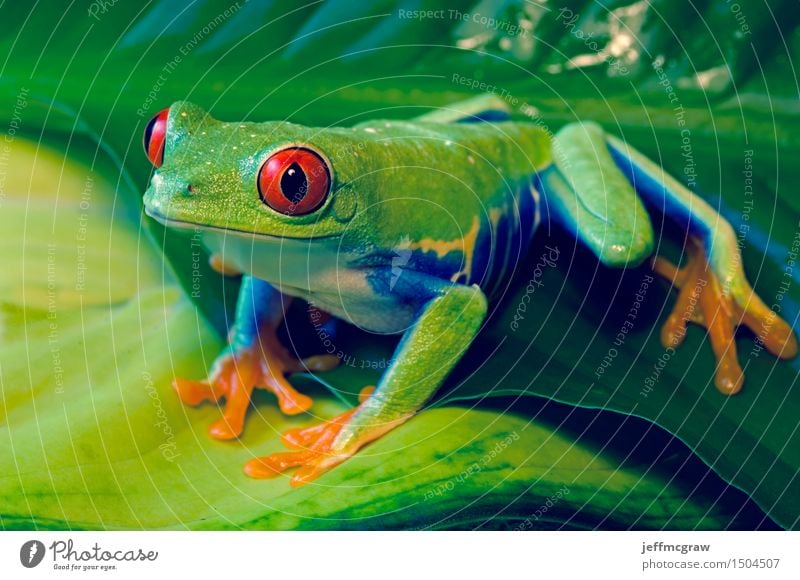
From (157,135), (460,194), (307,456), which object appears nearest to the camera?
(157,135)

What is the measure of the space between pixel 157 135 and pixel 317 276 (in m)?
0.43

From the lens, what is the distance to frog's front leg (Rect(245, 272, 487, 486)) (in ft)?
5.86

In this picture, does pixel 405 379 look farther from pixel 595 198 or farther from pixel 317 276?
pixel 595 198

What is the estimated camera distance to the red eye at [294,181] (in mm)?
1616

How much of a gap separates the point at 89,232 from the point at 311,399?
74 cm

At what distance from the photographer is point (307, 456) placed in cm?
182

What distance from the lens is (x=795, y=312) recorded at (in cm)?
208

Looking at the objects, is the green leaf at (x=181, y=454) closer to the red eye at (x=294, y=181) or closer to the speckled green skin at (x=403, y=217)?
the speckled green skin at (x=403, y=217)

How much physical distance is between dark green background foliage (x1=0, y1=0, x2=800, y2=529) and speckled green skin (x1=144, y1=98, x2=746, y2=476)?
3.4 inches
